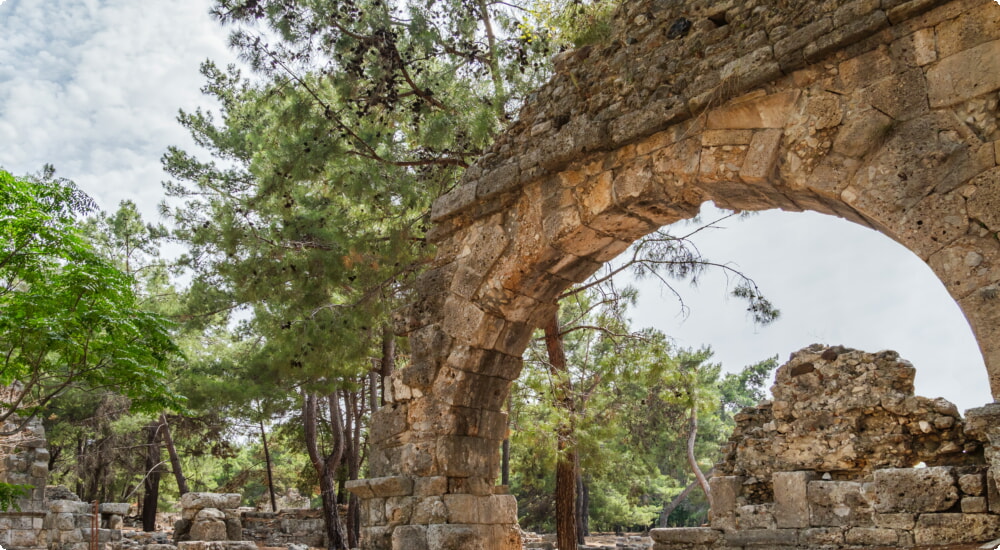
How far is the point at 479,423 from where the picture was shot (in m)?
5.54

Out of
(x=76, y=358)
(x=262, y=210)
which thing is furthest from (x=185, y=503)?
(x=76, y=358)

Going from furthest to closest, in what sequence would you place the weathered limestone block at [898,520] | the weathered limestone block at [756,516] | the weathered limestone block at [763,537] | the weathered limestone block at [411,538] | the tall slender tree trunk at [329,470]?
the tall slender tree trunk at [329,470] < the weathered limestone block at [756,516] < the weathered limestone block at [763,537] < the weathered limestone block at [898,520] < the weathered limestone block at [411,538]

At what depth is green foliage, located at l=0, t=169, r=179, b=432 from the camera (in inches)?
247

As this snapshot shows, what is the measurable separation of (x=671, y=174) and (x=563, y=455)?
180 inches

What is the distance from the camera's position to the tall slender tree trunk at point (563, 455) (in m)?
8.25

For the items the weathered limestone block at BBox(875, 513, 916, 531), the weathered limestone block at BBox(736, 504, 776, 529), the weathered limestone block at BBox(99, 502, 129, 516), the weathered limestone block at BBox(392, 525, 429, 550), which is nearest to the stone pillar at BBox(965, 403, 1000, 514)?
the weathered limestone block at BBox(875, 513, 916, 531)

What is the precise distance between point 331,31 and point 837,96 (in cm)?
614

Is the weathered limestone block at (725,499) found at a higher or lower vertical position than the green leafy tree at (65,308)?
lower

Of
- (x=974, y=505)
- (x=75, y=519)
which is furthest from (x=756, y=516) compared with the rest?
(x=75, y=519)

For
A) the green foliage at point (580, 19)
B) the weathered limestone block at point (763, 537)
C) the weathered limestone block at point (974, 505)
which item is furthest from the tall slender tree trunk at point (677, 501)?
the green foliage at point (580, 19)

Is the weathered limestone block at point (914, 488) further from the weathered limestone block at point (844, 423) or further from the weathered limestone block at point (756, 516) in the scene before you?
the weathered limestone block at point (756, 516)

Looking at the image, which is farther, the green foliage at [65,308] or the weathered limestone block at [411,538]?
the green foliage at [65,308]

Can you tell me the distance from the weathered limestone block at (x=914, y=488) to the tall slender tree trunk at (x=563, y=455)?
3.16 metres

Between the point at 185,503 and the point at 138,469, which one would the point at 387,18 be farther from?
the point at 138,469
